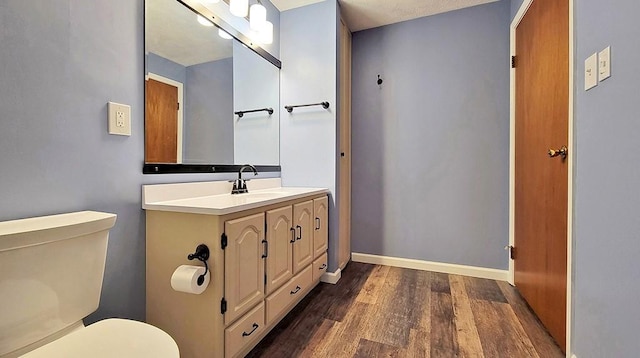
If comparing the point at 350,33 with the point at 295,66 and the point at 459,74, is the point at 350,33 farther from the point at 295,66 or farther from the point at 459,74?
the point at 459,74

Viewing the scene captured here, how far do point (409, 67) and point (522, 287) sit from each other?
6.62ft

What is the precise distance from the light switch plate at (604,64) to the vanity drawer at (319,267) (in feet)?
5.63

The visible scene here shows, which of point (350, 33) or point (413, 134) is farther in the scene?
point (350, 33)

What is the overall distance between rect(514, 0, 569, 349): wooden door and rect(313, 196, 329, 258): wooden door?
1.38m

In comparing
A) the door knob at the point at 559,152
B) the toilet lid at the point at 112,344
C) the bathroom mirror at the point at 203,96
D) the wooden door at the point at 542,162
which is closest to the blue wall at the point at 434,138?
the wooden door at the point at 542,162

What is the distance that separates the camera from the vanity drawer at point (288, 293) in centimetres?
141

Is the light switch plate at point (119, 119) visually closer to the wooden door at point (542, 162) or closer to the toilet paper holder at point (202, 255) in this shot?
the toilet paper holder at point (202, 255)

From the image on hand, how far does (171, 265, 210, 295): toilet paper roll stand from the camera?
38.7 inches

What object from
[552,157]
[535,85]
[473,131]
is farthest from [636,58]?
[473,131]

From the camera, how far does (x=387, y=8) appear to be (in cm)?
228

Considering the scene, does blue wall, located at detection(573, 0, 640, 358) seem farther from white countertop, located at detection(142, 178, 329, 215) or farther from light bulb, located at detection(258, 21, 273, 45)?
light bulb, located at detection(258, 21, 273, 45)

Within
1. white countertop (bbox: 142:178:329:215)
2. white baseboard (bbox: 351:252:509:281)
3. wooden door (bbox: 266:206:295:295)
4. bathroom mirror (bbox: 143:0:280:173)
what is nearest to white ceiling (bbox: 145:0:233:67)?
bathroom mirror (bbox: 143:0:280:173)

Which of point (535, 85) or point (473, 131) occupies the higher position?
point (535, 85)

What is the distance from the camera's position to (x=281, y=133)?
2314 millimetres
